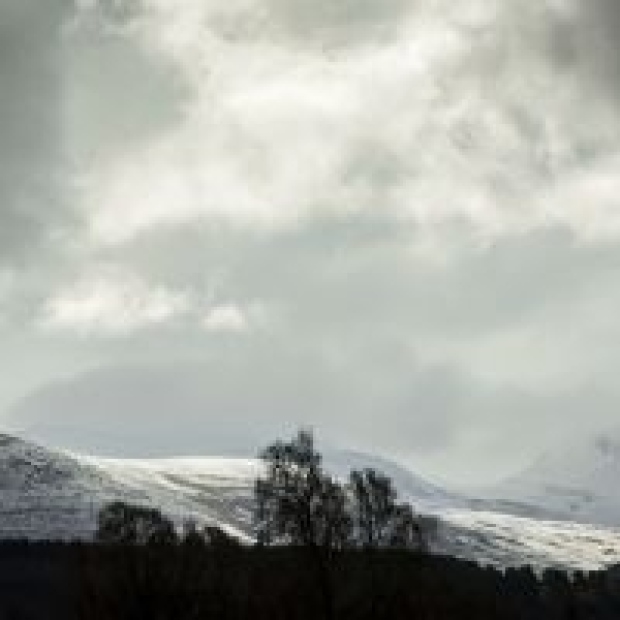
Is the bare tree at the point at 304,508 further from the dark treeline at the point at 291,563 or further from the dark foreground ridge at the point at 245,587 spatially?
the dark foreground ridge at the point at 245,587

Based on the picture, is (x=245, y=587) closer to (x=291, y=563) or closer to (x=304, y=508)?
(x=291, y=563)

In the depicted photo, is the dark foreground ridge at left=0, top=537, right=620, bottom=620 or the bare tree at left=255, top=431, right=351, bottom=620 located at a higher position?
the bare tree at left=255, top=431, right=351, bottom=620

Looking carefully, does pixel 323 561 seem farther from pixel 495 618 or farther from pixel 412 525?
pixel 495 618

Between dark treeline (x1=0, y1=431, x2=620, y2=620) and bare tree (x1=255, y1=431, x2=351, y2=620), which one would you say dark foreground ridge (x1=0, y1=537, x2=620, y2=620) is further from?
bare tree (x1=255, y1=431, x2=351, y2=620)

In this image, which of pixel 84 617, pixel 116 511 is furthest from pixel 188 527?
pixel 84 617

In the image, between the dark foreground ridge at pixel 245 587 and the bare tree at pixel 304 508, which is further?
the dark foreground ridge at pixel 245 587

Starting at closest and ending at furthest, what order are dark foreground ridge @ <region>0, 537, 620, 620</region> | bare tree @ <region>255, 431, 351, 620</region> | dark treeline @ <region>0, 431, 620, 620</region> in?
bare tree @ <region>255, 431, 351, 620</region> → dark treeline @ <region>0, 431, 620, 620</region> → dark foreground ridge @ <region>0, 537, 620, 620</region>

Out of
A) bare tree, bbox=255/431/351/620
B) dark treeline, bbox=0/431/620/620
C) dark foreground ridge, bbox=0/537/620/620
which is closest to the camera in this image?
bare tree, bbox=255/431/351/620

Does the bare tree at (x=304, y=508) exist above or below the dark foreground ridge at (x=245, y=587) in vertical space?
above

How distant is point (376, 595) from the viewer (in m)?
112

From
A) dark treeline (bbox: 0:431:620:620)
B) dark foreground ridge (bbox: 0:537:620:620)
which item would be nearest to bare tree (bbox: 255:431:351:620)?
dark treeline (bbox: 0:431:620:620)

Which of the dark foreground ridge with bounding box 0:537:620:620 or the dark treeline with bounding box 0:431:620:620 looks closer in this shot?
the dark treeline with bounding box 0:431:620:620

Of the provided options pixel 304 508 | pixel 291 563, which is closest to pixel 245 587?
pixel 291 563

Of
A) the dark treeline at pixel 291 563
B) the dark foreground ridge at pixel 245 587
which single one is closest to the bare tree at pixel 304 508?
the dark treeline at pixel 291 563
